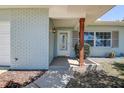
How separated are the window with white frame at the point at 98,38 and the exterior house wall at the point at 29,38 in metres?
10.8

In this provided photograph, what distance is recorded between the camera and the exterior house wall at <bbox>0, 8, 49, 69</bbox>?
12734mm

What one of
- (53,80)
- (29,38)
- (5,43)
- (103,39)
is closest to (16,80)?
(53,80)

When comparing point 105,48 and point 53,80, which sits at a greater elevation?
point 105,48

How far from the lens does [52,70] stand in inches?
495

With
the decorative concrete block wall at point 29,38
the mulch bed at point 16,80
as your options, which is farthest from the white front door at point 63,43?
the mulch bed at point 16,80

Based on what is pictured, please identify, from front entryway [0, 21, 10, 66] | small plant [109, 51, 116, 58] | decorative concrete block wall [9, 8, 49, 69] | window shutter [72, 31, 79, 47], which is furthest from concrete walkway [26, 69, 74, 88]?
window shutter [72, 31, 79, 47]

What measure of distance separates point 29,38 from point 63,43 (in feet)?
32.9

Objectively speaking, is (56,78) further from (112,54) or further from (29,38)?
(112,54)

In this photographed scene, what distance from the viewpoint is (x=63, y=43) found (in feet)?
74.3

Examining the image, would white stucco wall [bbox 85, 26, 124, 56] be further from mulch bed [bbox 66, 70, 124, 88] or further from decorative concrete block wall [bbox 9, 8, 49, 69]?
mulch bed [bbox 66, 70, 124, 88]

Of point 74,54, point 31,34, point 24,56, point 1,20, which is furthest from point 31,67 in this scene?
point 74,54

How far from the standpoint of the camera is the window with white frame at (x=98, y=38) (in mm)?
23047
